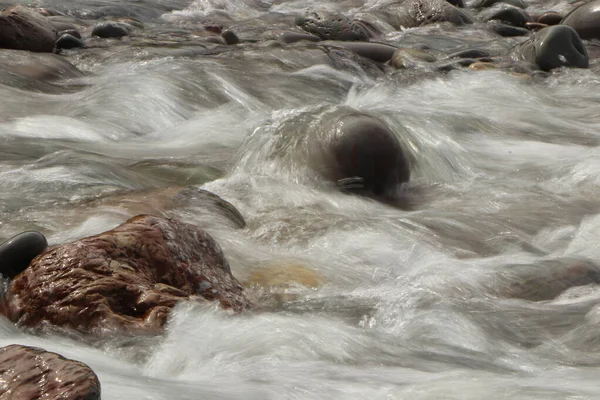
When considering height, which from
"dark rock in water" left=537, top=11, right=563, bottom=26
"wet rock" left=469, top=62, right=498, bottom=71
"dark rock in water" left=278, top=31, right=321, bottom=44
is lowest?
"dark rock in water" left=537, top=11, right=563, bottom=26

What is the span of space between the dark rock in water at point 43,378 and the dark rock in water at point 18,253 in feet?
4.52

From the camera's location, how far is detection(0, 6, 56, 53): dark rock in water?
9.05 metres

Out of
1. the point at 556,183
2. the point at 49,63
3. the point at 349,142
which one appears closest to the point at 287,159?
the point at 349,142

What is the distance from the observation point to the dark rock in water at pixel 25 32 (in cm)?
905

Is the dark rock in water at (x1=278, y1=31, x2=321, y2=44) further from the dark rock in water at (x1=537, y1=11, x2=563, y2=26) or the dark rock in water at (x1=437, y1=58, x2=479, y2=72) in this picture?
Result: the dark rock in water at (x1=537, y1=11, x2=563, y2=26)

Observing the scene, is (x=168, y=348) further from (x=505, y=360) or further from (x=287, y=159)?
(x=287, y=159)

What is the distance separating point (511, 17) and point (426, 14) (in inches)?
44.1

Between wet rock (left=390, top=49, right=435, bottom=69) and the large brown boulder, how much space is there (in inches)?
247

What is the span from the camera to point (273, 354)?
3375mm

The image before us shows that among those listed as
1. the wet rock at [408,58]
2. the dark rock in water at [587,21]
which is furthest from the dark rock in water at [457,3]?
the wet rock at [408,58]

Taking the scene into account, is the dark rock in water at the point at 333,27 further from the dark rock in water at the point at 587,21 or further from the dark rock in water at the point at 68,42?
the dark rock in water at the point at 68,42

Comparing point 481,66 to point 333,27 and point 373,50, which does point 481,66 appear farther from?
point 333,27

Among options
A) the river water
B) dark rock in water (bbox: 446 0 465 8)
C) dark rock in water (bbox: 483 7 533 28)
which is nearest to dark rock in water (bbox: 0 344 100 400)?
the river water

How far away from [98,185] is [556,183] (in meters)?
2.84
